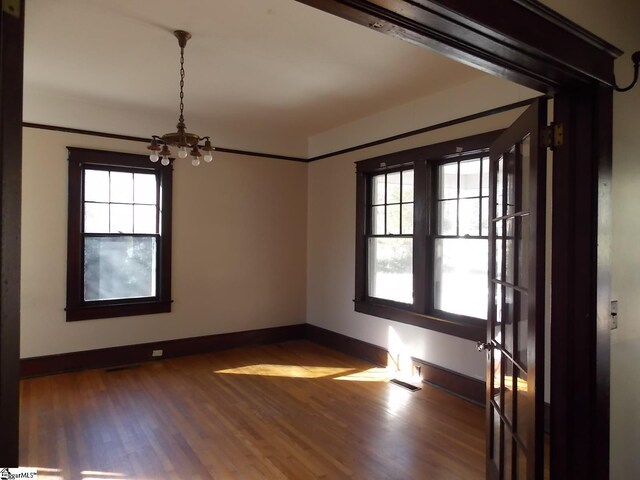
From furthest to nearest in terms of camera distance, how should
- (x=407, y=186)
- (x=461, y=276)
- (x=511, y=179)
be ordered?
(x=407, y=186) < (x=461, y=276) < (x=511, y=179)

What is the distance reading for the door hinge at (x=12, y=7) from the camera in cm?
73

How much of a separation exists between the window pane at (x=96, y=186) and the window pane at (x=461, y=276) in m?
3.68

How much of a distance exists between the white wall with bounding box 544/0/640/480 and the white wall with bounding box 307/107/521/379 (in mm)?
1621

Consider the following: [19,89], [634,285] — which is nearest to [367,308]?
[634,285]

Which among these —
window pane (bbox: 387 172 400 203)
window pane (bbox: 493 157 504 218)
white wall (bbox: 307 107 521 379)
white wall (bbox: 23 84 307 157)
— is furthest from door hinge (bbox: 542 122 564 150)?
white wall (bbox: 23 84 307 157)

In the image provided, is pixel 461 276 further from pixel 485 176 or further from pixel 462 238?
pixel 485 176

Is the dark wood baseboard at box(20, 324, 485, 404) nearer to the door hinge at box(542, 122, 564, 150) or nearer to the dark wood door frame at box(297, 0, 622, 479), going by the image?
the dark wood door frame at box(297, 0, 622, 479)

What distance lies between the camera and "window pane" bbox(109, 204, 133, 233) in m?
4.77

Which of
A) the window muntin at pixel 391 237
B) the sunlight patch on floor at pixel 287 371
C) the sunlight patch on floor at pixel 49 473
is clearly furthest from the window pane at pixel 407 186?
the sunlight patch on floor at pixel 49 473

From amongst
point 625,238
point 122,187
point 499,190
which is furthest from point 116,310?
point 625,238

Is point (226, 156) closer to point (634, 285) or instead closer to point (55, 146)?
point (55, 146)

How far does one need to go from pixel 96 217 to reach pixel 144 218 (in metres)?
0.50

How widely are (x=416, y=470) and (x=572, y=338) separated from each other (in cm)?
151

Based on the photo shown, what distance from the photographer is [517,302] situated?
6.27ft
